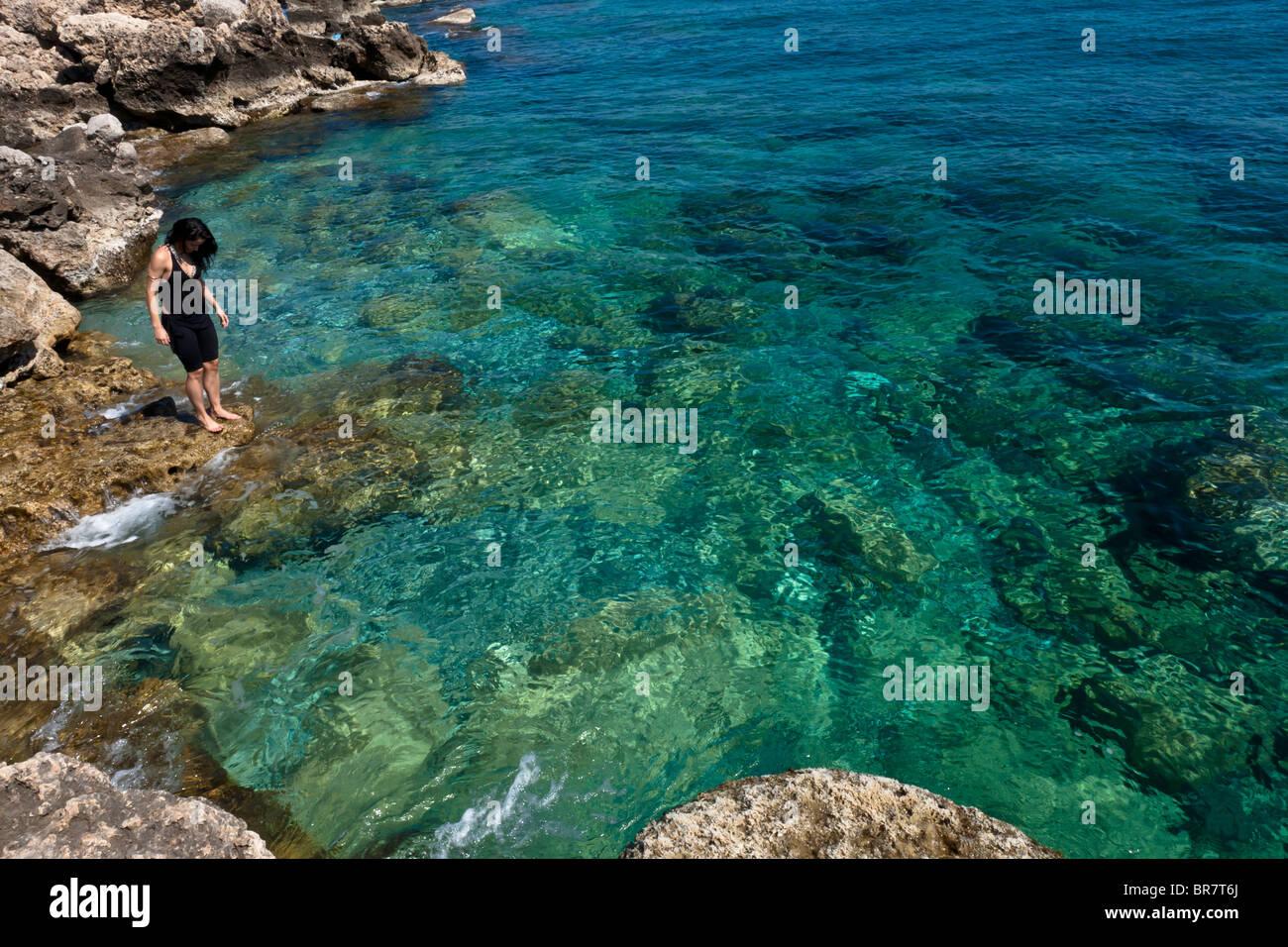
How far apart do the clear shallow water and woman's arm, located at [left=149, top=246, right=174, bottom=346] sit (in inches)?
64.0

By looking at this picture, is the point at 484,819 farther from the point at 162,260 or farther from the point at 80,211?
the point at 80,211

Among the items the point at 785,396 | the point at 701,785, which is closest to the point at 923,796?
the point at 701,785

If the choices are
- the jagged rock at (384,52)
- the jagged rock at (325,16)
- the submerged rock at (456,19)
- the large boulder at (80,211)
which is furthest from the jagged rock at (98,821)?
the submerged rock at (456,19)

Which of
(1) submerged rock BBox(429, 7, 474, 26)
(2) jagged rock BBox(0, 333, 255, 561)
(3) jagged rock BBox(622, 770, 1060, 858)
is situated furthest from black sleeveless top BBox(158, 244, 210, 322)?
(1) submerged rock BBox(429, 7, 474, 26)

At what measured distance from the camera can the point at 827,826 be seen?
3672 millimetres

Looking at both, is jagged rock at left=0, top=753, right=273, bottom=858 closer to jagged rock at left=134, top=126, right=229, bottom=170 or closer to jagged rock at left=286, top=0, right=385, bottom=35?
jagged rock at left=134, top=126, right=229, bottom=170

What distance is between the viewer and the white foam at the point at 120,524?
829cm

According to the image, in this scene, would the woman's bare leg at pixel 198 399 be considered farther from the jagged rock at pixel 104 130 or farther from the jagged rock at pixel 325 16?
the jagged rock at pixel 325 16

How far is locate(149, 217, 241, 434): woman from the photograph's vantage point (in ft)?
27.9

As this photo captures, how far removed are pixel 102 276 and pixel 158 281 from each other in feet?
23.8

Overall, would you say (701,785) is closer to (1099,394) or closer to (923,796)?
(923,796)

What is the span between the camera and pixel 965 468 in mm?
9328

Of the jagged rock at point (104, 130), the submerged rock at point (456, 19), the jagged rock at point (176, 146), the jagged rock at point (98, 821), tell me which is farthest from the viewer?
the submerged rock at point (456, 19)

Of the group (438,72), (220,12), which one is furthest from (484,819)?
(438,72)
